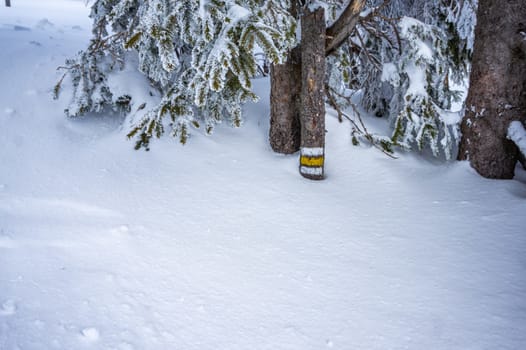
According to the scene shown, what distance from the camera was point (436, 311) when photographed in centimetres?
223

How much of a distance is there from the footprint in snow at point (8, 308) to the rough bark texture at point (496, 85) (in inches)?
168

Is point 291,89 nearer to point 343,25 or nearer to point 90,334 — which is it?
point 343,25

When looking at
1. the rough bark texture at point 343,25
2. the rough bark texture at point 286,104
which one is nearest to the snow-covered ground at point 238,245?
the rough bark texture at point 286,104

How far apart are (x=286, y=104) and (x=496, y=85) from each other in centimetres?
221

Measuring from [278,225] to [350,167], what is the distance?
144 cm

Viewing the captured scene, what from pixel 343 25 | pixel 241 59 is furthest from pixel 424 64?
pixel 241 59

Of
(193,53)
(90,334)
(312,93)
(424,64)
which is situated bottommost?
(90,334)

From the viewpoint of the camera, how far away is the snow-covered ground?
2.09 m

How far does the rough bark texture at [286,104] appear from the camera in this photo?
4.18 meters

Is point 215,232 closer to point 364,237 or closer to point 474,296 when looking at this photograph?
point 364,237

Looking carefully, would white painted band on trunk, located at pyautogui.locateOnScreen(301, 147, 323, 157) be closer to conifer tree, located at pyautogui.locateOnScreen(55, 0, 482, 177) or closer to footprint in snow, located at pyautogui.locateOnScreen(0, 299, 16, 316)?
conifer tree, located at pyautogui.locateOnScreen(55, 0, 482, 177)

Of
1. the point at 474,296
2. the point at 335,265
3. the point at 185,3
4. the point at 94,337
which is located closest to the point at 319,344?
the point at 335,265

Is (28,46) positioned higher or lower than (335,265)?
higher

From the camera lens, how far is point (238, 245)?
290cm
